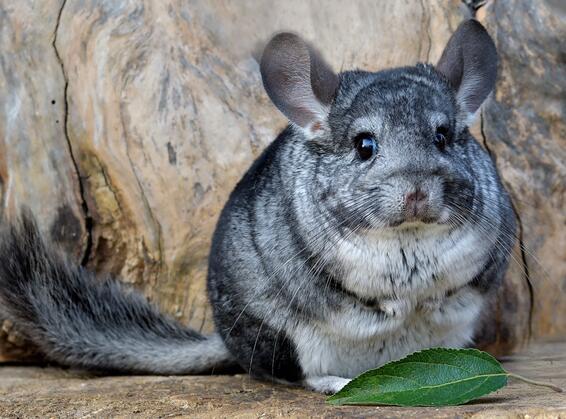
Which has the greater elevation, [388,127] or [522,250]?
[388,127]

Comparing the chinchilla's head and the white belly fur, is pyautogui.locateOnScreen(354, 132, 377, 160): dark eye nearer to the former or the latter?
the chinchilla's head

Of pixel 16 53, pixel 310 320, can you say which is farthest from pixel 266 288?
pixel 16 53

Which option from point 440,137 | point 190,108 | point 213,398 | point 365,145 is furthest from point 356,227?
point 190,108

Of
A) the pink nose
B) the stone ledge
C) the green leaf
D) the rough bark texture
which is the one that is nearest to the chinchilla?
the pink nose

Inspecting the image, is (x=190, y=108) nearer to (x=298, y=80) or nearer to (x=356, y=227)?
(x=298, y=80)

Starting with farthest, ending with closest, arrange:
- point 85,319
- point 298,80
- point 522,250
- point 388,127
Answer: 1. point 522,250
2. point 85,319
3. point 298,80
4. point 388,127

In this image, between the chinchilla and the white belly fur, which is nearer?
the chinchilla

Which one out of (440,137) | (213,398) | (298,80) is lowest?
(213,398)
